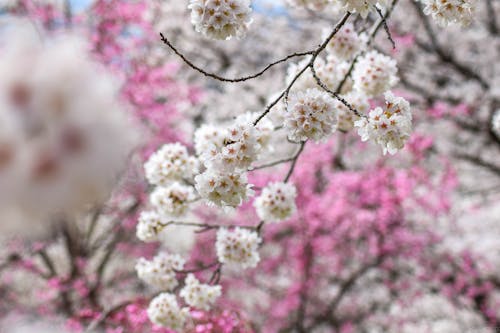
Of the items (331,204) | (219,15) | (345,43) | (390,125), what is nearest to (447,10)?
(390,125)

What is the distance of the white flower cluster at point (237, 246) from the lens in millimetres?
2920

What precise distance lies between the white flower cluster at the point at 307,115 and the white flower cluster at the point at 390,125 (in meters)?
0.18

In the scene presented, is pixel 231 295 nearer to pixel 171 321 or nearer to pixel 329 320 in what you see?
pixel 329 320

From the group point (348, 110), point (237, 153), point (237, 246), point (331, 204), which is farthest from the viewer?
point (331, 204)

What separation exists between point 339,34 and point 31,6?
6638mm

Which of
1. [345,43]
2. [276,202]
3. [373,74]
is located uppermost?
[345,43]

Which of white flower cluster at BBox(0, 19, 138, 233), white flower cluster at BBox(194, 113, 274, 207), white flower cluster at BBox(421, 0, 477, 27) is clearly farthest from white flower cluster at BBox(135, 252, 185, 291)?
white flower cluster at BBox(0, 19, 138, 233)

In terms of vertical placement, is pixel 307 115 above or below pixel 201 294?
above

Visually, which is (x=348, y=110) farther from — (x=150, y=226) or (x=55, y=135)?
(x=55, y=135)

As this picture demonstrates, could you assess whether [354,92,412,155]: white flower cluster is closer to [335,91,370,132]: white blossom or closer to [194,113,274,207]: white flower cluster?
[194,113,274,207]: white flower cluster

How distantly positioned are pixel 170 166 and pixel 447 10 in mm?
1722

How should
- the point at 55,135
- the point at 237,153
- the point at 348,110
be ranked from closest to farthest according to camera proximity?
the point at 55,135
the point at 237,153
the point at 348,110

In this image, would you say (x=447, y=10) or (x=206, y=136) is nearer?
(x=447, y=10)

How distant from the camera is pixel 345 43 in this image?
2.90 m
